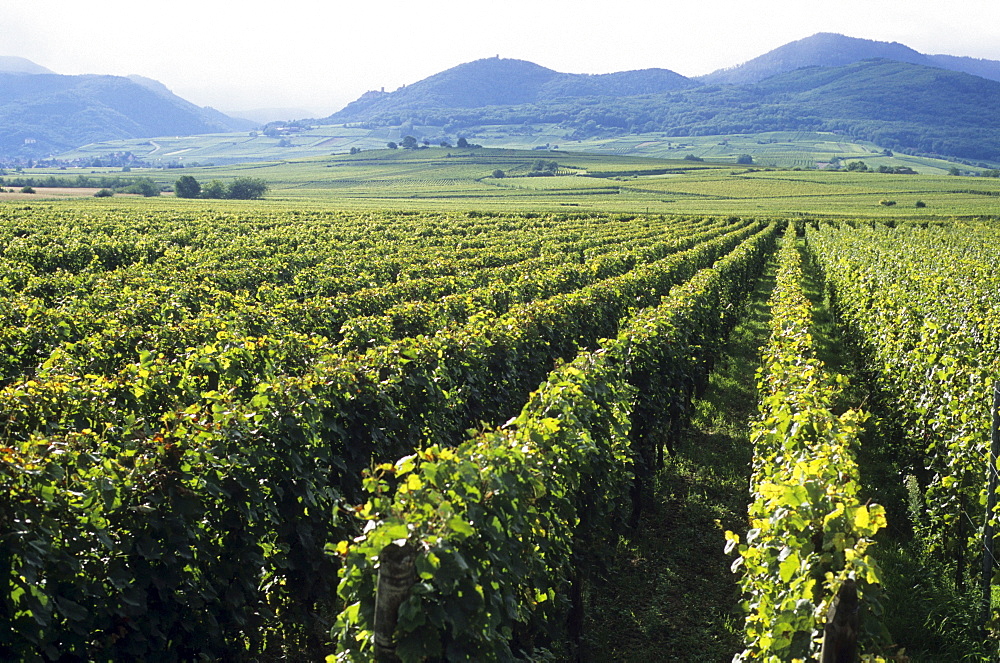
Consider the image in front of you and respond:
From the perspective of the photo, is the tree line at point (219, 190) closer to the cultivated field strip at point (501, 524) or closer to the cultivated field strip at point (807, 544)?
the cultivated field strip at point (501, 524)

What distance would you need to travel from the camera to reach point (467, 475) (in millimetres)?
4453

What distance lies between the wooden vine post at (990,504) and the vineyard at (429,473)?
77 mm

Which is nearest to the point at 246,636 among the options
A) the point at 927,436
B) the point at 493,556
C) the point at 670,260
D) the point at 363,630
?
the point at 363,630

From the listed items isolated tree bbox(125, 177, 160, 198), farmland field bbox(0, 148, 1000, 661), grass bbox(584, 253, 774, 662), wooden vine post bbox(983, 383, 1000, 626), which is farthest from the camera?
isolated tree bbox(125, 177, 160, 198)

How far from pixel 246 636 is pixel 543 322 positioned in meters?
6.76

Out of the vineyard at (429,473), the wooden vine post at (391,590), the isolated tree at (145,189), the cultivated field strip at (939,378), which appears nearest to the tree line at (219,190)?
the isolated tree at (145,189)

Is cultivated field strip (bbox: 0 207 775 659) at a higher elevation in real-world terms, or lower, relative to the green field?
lower

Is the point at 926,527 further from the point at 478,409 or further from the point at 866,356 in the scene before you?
the point at 866,356

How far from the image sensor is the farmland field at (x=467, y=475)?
4.10 meters

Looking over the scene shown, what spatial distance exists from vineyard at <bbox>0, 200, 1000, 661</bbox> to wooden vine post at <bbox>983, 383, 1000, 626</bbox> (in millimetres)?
77

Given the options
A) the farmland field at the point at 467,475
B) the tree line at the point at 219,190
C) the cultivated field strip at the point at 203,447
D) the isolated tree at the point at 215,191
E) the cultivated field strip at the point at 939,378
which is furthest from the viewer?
the isolated tree at the point at 215,191

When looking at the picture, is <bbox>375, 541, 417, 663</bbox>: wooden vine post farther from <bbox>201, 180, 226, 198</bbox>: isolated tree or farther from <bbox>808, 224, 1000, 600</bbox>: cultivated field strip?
<bbox>201, 180, 226, 198</bbox>: isolated tree

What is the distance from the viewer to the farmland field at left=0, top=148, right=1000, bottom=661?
410 centimetres

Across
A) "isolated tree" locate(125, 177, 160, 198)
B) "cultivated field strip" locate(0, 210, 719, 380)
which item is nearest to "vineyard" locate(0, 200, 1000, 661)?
"cultivated field strip" locate(0, 210, 719, 380)
